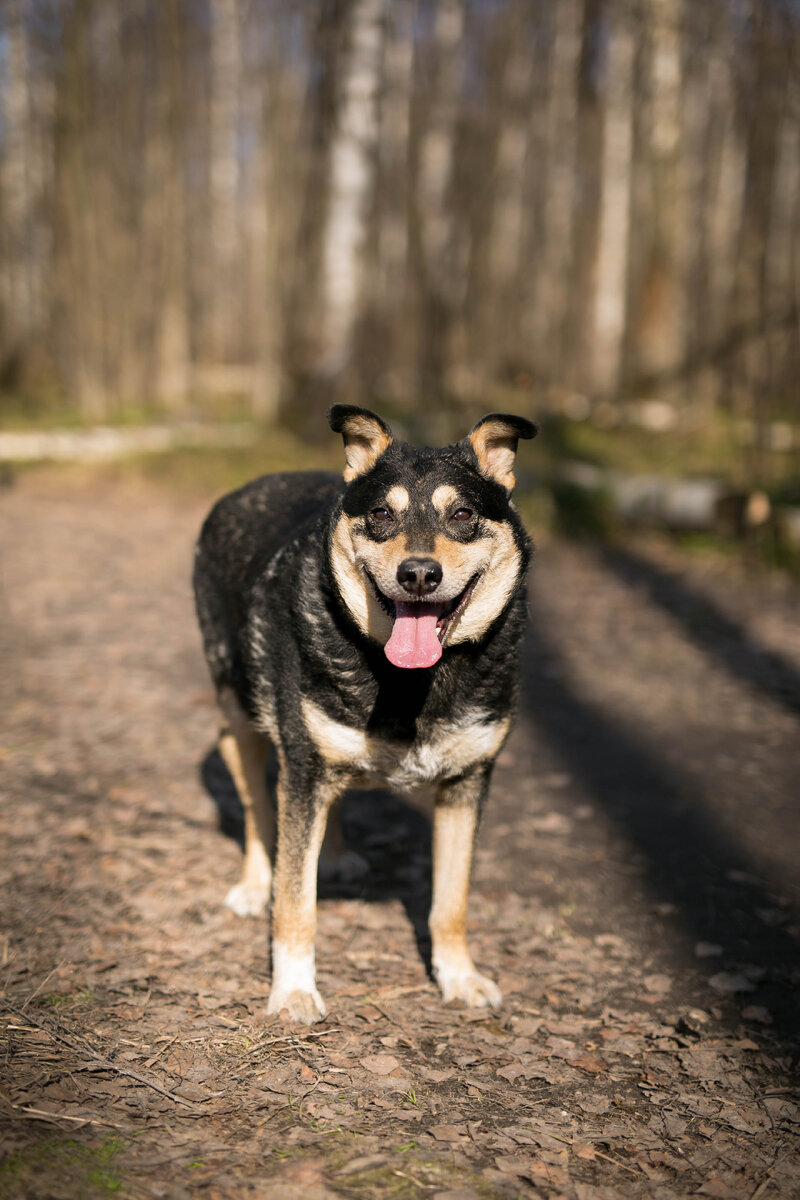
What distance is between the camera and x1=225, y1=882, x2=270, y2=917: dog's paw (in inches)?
172

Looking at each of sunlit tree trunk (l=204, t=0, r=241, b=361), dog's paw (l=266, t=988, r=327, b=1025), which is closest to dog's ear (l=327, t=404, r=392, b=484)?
dog's paw (l=266, t=988, r=327, b=1025)

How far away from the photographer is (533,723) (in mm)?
6574

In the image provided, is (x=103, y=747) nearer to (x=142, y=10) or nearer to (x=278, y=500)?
(x=278, y=500)

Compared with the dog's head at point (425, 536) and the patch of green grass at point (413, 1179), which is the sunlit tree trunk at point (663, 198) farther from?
the patch of green grass at point (413, 1179)

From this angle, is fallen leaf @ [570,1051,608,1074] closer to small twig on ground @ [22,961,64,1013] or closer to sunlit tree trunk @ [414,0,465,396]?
small twig on ground @ [22,961,64,1013]

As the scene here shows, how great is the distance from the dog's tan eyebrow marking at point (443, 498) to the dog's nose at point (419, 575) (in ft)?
0.95

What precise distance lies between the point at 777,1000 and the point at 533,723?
292 cm

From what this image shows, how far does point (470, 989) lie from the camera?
3.82 metres

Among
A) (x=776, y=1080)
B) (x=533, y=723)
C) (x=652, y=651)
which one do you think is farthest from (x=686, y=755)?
(x=776, y=1080)

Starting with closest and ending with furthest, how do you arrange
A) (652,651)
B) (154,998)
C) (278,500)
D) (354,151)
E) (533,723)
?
(154,998), (278,500), (533,723), (652,651), (354,151)

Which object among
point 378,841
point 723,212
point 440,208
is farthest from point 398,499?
point 723,212

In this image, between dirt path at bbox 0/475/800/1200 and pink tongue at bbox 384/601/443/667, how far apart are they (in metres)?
1.39

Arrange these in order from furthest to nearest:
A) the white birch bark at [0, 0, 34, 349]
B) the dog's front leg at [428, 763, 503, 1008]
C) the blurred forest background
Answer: the white birch bark at [0, 0, 34, 349]
the blurred forest background
the dog's front leg at [428, 763, 503, 1008]

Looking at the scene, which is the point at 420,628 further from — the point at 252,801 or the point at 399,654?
the point at 252,801
